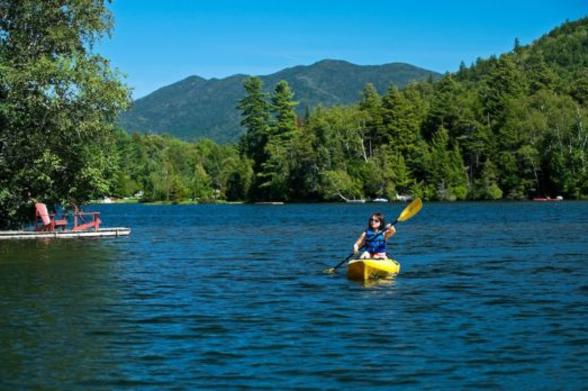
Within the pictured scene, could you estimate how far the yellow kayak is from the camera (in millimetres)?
24984

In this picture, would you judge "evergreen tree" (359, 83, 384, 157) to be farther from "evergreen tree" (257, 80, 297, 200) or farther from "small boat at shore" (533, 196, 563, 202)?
"small boat at shore" (533, 196, 563, 202)

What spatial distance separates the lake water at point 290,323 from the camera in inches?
502

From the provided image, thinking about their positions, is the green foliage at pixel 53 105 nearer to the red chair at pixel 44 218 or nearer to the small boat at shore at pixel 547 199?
the red chair at pixel 44 218

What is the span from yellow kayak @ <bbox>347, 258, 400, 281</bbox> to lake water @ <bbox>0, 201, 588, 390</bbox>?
0.61 m

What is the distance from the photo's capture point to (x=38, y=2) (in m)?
42.8

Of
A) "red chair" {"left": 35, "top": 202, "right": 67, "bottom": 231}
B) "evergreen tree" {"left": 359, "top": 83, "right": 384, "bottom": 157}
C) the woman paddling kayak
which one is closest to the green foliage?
"red chair" {"left": 35, "top": 202, "right": 67, "bottom": 231}

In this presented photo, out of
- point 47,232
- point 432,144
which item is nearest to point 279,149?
point 432,144

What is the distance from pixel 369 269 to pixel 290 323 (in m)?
8.07

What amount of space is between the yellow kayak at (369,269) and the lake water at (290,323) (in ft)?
1.99

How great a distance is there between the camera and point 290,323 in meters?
17.4

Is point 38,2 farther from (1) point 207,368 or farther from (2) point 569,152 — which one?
(2) point 569,152

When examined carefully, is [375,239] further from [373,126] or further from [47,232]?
[373,126]

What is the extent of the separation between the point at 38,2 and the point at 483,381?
36.4 metres

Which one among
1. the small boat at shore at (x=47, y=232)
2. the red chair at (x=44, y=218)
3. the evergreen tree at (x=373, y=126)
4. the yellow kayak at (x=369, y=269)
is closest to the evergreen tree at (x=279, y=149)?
the evergreen tree at (x=373, y=126)
